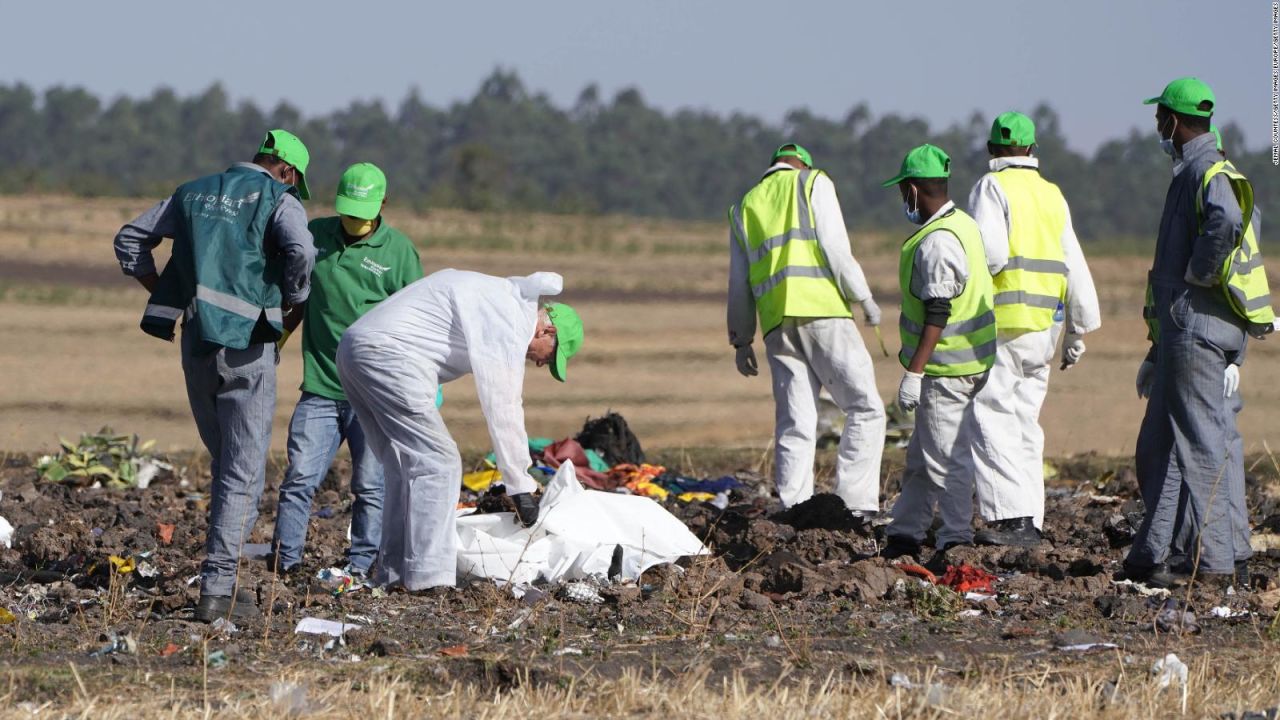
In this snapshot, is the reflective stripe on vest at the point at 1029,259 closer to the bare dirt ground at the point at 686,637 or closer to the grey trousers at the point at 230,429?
the bare dirt ground at the point at 686,637

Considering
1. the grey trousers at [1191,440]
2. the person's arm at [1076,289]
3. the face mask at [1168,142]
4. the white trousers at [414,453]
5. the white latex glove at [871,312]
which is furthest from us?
the white latex glove at [871,312]

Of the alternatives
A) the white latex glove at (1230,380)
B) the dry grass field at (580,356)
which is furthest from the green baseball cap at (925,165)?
the dry grass field at (580,356)

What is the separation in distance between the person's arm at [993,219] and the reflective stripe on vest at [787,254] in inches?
33.6

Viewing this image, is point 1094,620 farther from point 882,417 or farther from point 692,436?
point 692,436

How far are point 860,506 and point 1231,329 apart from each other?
2271 mm

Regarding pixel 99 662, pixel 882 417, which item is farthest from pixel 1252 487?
pixel 99 662

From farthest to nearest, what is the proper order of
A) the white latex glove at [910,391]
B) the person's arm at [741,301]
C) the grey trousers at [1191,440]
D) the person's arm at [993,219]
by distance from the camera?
the person's arm at [741,301] → the person's arm at [993,219] → the white latex glove at [910,391] → the grey trousers at [1191,440]

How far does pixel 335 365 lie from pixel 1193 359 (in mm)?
3495

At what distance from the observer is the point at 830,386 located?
8609 mm

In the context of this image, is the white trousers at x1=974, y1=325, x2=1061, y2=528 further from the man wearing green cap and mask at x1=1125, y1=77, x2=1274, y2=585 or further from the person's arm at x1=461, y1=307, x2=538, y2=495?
the person's arm at x1=461, y1=307, x2=538, y2=495

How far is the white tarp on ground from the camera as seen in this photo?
7027 mm

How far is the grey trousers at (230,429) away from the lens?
6.05 metres

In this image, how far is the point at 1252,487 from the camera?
1010cm

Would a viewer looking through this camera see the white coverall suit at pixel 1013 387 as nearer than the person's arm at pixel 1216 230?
No
